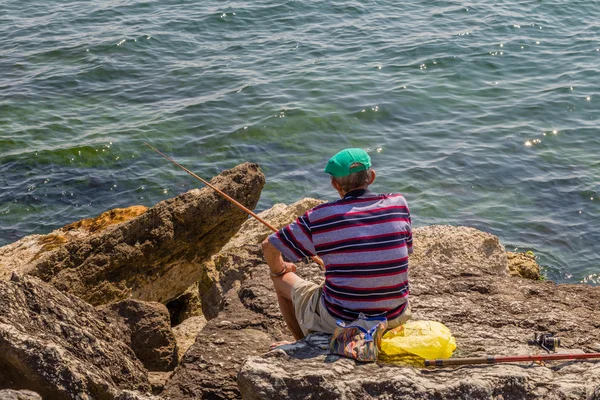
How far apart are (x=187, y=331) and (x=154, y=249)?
0.82 m

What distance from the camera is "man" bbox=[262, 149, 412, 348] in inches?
185

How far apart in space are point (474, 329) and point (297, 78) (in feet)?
38.7

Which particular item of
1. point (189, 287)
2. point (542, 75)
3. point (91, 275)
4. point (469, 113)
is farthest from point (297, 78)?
point (91, 275)

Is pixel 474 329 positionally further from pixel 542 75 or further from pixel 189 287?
pixel 542 75

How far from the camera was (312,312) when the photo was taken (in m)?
5.03

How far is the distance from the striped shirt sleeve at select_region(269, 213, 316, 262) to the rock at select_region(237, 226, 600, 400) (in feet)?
1.72

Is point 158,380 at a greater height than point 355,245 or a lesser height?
lesser

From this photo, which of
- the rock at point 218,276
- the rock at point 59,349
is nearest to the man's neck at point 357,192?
the rock at point 59,349

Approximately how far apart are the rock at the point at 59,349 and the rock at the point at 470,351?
85 centimetres

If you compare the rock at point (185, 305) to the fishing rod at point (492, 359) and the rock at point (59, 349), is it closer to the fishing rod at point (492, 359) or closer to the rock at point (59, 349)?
the rock at point (59, 349)

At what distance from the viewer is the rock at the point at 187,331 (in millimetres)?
6818

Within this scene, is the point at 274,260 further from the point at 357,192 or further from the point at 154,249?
the point at 154,249

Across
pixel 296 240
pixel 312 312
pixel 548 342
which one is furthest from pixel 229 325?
pixel 548 342

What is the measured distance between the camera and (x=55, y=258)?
7.19 m
